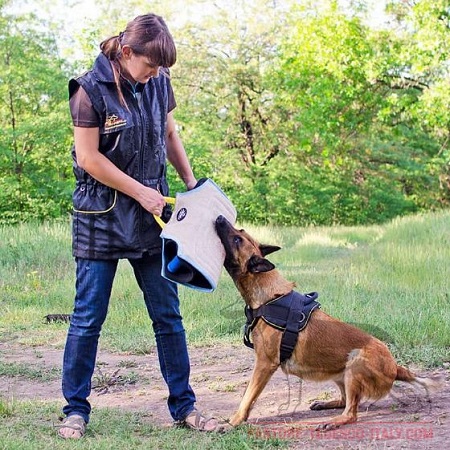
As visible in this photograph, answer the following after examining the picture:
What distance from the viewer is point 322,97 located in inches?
1006

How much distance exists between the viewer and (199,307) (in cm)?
754

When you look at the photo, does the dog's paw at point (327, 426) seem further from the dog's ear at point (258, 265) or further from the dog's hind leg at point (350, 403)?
the dog's ear at point (258, 265)

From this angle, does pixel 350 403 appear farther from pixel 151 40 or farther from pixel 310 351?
pixel 151 40

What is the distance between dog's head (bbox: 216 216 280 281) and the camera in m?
4.17

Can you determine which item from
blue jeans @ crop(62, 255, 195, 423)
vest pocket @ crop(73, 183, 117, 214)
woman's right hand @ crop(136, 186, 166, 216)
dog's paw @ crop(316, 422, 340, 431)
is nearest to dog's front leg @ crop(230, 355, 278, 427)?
blue jeans @ crop(62, 255, 195, 423)

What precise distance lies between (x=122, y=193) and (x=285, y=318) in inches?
48.2

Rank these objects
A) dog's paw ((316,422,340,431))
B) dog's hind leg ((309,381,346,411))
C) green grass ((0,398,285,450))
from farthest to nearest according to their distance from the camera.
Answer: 1. dog's hind leg ((309,381,346,411))
2. dog's paw ((316,422,340,431))
3. green grass ((0,398,285,450))

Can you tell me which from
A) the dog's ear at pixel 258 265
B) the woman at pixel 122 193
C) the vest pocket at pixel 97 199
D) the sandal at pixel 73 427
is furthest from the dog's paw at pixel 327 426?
the vest pocket at pixel 97 199

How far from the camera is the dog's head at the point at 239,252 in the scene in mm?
4168

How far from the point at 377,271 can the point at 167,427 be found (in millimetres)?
6128

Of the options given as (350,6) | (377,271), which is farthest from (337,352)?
(350,6)

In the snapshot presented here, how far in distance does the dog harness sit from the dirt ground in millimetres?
493

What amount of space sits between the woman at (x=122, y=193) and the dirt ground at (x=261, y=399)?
56 centimetres

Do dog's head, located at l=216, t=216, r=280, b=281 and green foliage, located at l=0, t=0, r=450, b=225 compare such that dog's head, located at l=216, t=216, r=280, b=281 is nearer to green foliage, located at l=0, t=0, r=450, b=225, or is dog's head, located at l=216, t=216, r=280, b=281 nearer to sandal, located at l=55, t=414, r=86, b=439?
sandal, located at l=55, t=414, r=86, b=439
